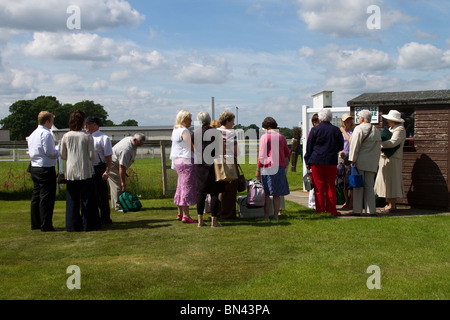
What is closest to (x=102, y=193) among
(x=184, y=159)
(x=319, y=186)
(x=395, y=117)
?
(x=184, y=159)

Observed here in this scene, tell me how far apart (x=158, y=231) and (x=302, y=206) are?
397 centimetres

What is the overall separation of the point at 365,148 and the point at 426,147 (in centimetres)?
186

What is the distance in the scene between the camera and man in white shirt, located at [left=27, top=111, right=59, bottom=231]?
8164mm

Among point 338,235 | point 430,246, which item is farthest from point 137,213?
point 430,246

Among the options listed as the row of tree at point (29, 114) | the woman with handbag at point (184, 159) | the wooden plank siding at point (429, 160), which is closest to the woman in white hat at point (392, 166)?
the wooden plank siding at point (429, 160)

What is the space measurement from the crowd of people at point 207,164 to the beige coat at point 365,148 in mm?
19

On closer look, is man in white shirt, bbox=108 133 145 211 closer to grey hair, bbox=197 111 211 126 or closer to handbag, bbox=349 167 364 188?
grey hair, bbox=197 111 211 126

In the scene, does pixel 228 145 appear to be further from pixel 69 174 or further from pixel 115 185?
pixel 115 185

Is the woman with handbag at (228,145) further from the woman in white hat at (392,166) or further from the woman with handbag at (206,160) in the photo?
the woman in white hat at (392,166)

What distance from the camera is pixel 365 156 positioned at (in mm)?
9398

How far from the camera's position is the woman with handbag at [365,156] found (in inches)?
368

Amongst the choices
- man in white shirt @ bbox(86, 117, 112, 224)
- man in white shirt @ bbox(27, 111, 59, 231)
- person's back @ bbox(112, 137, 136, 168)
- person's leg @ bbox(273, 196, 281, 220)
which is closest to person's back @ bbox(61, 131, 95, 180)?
man in white shirt @ bbox(27, 111, 59, 231)

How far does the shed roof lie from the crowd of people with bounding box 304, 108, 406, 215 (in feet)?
2.85
